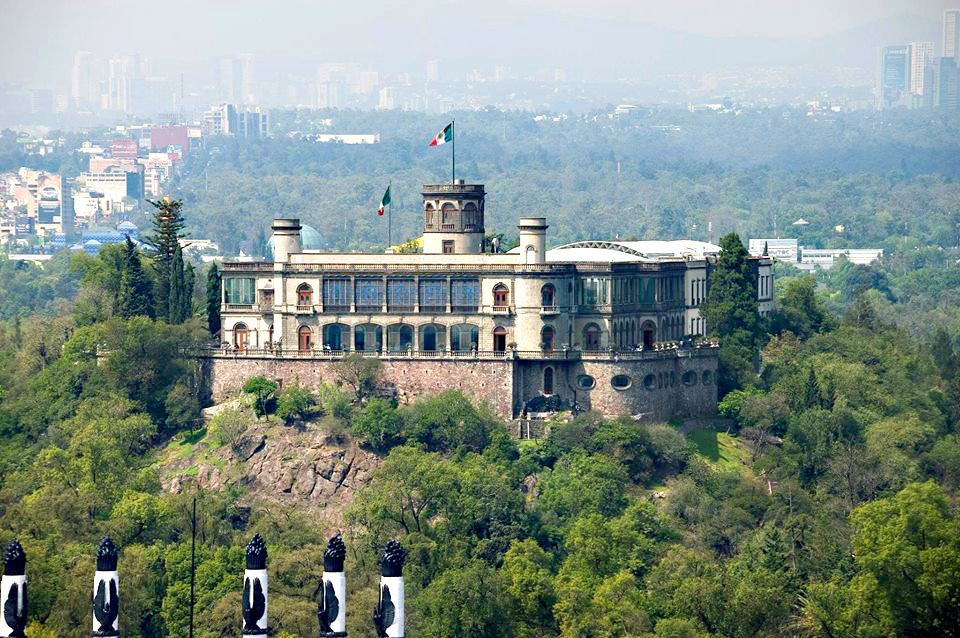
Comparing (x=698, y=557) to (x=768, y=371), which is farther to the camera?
(x=768, y=371)

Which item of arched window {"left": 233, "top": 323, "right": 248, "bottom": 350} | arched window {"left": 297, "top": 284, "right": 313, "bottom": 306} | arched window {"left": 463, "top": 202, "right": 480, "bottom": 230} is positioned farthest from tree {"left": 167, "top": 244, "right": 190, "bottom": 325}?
arched window {"left": 463, "top": 202, "right": 480, "bottom": 230}

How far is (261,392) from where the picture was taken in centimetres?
11931

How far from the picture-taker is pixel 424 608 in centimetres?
9756

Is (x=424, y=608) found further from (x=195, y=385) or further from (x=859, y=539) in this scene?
(x=195, y=385)

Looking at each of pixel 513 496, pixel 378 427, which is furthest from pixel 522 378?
pixel 513 496

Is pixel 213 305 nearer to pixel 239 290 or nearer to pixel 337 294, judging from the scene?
pixel 239 290

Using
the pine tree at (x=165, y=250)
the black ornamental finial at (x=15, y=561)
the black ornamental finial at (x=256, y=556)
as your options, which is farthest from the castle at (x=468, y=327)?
the black ornamental finial at (x=256, y=556)

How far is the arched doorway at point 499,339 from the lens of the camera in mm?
119562

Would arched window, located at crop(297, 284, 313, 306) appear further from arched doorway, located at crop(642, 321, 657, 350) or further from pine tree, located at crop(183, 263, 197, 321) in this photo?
arched doorway, located at crop(642, 321, 657, 350)

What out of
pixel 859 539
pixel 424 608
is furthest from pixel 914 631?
pixel 424 608

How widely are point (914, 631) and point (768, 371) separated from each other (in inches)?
1495

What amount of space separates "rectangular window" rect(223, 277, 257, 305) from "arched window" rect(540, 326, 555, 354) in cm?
1376

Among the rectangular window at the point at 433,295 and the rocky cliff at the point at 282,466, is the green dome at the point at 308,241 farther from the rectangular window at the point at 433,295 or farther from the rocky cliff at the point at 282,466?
the rocky cliff at the point at 282,466

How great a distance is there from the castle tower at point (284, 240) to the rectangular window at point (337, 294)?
9.14 ft
